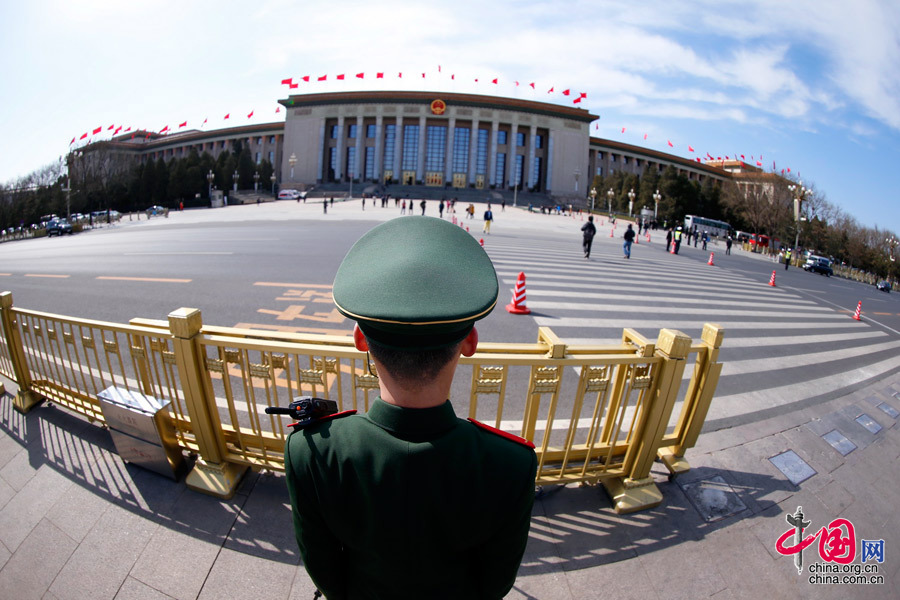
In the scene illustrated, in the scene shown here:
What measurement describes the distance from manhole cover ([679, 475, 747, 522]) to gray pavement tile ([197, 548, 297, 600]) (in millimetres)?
3105

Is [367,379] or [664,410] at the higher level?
[367,379]

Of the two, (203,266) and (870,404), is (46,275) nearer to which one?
(203,266)

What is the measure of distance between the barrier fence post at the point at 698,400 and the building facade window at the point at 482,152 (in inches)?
3024

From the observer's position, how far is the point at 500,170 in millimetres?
78438

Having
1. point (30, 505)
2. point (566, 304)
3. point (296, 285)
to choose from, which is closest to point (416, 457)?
point (30, 505)

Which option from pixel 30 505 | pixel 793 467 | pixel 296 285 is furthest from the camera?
pixel 296 285

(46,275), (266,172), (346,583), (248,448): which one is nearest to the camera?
(346,583)

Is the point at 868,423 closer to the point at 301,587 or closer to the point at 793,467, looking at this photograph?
the point at 793,467

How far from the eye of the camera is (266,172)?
72.2 metres

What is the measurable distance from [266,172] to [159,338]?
78044 millimetres

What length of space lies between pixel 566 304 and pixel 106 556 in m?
9.13

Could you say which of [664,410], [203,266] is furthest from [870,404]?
[203,266]

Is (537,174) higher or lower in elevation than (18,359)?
higher

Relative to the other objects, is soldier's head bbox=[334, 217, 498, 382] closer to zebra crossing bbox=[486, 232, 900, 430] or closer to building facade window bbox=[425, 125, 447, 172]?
zebra crossing bbox=[486, 232, 900, 430]
